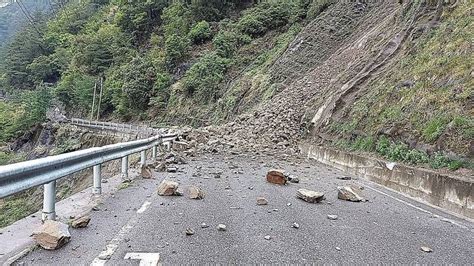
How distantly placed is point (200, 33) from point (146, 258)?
4628 cm

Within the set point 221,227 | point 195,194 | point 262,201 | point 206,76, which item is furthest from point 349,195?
point 206,76

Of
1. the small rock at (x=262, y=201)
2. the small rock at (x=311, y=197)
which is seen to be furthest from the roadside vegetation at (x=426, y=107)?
the small rock at (x=262, y=201)

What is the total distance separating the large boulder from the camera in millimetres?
4090

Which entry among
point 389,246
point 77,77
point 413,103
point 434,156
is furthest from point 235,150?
point 77,77

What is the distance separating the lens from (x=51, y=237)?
4.12 meters

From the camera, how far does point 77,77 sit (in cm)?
6644

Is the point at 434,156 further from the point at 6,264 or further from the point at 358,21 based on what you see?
the point at 358,21

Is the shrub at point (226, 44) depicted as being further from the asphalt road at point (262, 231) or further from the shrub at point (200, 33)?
the asphalt road at point (262, 231)

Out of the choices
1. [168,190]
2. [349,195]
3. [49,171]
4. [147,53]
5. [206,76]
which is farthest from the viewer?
[147,53]

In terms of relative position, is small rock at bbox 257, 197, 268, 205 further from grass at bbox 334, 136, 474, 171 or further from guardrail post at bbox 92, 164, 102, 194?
grass at bbox 334, 136, 474, 171

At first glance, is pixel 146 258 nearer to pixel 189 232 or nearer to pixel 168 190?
pixel 189 232

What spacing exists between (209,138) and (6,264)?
1633 centimetres

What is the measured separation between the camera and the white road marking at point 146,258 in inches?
148

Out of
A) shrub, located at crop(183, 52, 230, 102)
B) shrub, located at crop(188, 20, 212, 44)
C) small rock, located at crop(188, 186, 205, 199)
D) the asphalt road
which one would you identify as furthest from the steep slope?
shrub, located at crop(188, 20, 212, 44)
